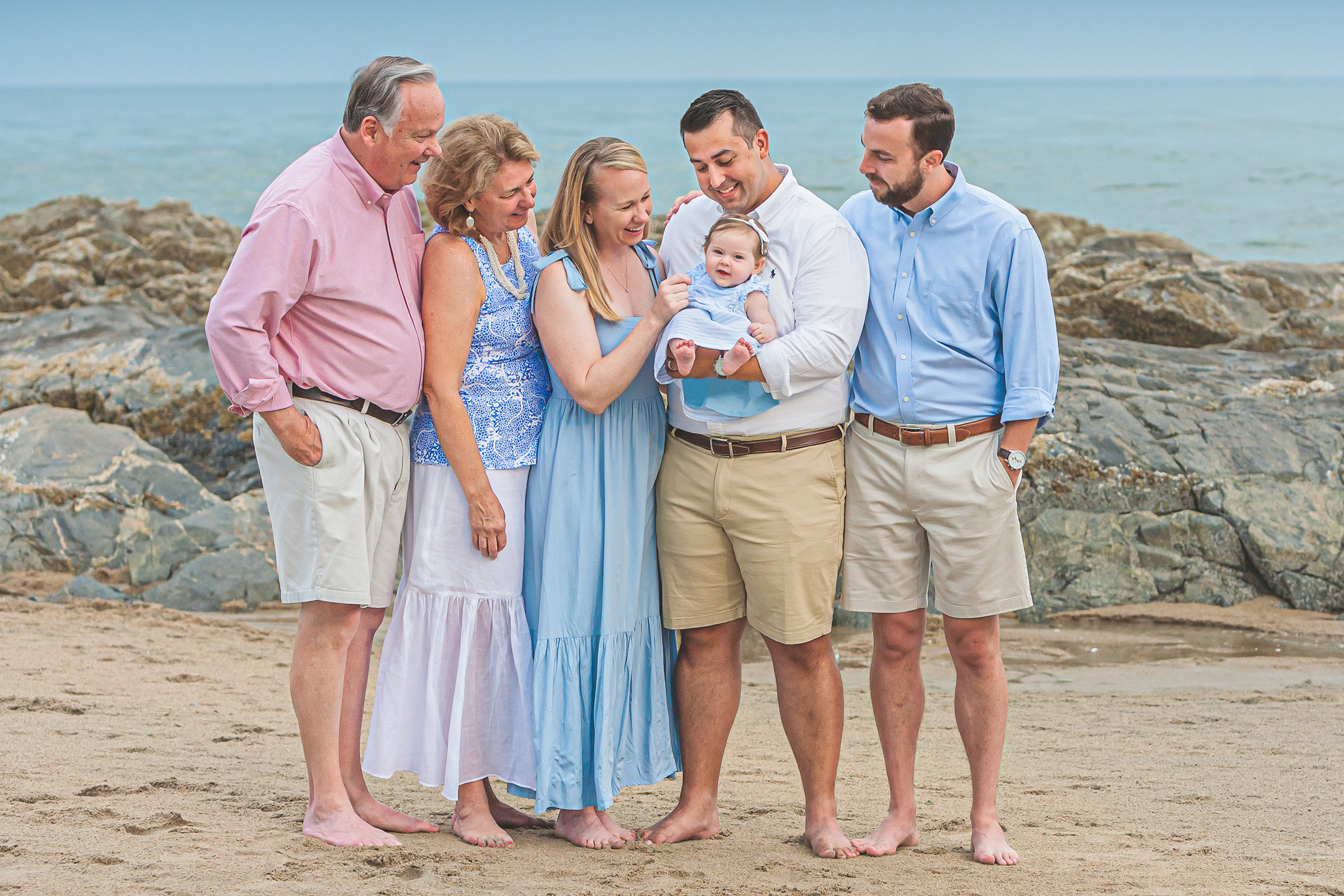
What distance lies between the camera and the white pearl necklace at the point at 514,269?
3363mm

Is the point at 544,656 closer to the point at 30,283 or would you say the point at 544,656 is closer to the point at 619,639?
the point at 619,639

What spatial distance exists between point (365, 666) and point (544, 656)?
56cm

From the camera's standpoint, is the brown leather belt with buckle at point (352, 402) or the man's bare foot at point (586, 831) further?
the man's bare foot at point (586, 831)

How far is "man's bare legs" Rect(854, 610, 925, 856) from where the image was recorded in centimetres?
351

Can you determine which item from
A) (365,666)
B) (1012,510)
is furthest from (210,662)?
(1012,510)

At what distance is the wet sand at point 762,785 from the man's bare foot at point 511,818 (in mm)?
155

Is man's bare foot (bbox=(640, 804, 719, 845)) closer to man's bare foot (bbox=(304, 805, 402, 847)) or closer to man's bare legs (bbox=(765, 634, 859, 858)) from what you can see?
man's bare legs (bbox=(765, 634, 859, 858))

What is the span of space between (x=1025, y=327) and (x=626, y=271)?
3.80 feet

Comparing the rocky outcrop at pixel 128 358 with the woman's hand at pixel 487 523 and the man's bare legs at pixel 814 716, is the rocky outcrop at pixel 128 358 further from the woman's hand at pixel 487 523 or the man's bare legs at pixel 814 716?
the man's bare legs at pixel 814 716

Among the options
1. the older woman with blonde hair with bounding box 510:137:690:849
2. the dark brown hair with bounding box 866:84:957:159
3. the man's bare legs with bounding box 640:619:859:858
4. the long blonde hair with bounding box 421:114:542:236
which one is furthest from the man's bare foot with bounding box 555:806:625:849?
the dark brown hair with bounding box 866:84:957:159

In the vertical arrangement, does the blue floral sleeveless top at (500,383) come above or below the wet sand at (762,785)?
above

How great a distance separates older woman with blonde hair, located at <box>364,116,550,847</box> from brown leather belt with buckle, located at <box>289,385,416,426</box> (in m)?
0.12

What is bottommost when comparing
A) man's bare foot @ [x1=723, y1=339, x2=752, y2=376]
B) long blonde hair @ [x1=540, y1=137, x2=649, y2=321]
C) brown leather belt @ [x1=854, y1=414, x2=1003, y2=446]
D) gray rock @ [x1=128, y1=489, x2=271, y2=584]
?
gray rock @ [x1=128, y1=489, x2=271, y2=584]

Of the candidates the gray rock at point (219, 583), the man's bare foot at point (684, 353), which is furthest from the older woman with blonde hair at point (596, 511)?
the gray rock at point (219, 583)
